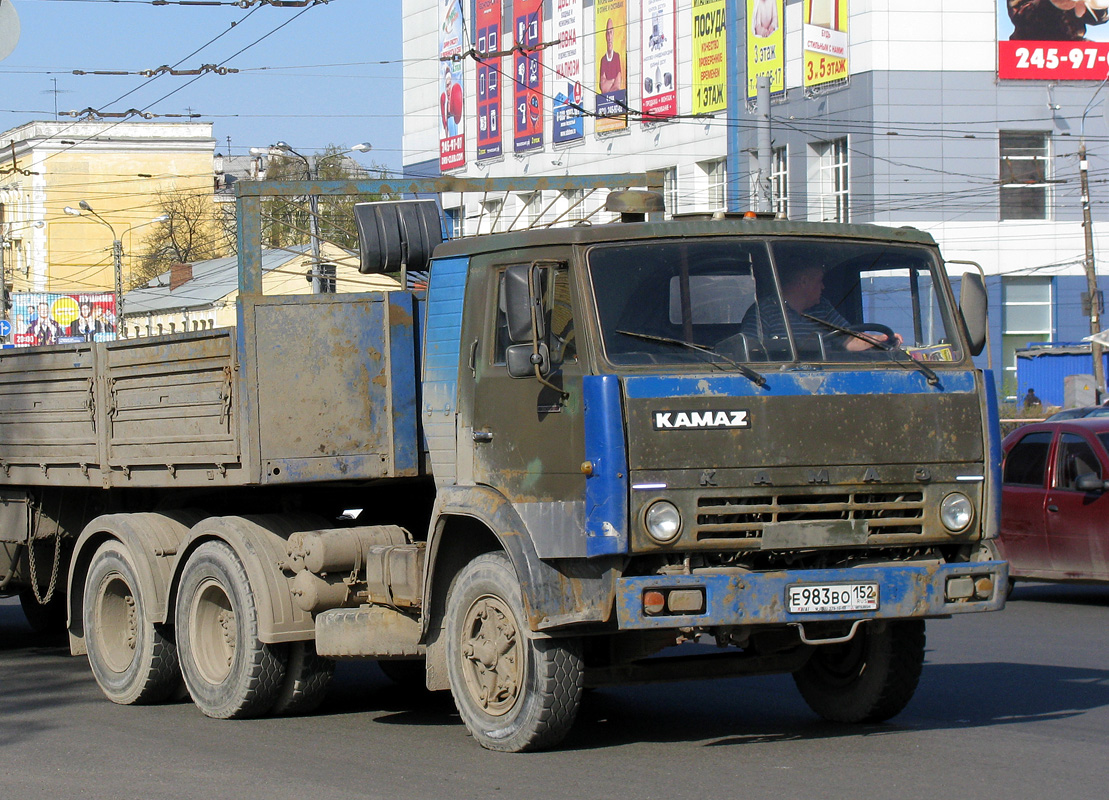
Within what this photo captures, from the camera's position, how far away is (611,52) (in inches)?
1992

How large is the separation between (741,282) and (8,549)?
20.3ft

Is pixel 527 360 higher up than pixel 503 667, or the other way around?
pixel 527 360

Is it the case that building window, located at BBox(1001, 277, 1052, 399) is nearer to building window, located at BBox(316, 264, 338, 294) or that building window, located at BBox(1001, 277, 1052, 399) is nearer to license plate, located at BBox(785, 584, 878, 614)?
building window, located at BBox(316, 264, 338, 294)

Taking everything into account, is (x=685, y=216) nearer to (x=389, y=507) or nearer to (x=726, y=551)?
(x=726, y=551)

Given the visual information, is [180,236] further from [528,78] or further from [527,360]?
[527,360]

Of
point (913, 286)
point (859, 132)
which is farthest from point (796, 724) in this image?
point (859, 132)

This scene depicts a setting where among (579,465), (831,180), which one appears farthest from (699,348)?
(831,180)

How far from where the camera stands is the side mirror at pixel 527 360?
6719 mm

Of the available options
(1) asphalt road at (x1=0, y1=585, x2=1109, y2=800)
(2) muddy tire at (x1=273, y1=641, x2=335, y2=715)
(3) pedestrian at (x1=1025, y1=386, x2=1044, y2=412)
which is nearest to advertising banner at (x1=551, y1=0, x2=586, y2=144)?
(3) pedestrian at (x1=1025, y1=386, x2=1044, y2=412)

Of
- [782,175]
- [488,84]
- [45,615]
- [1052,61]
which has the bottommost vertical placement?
[45,615]

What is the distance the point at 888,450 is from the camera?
266 inches

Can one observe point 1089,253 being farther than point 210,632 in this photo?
Yes

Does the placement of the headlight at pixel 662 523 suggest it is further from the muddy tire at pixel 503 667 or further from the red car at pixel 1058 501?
the red car at pixel 1058 501

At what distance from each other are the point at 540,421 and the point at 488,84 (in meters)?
51.4
